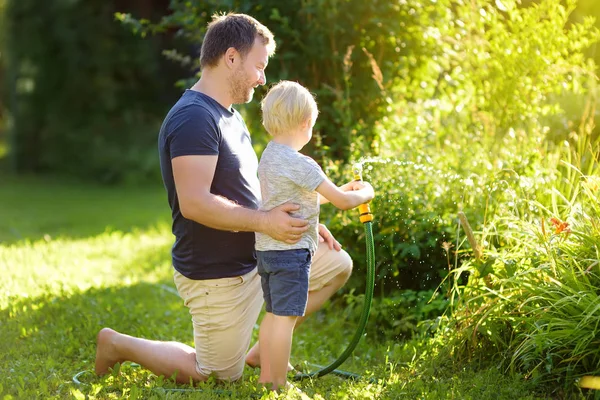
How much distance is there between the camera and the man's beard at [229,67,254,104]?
12.3ft

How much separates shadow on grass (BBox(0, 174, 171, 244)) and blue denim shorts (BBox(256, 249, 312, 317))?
5121 mm

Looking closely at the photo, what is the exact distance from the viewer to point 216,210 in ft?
11.4

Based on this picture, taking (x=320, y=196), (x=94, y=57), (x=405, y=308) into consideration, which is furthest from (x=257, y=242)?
(x=94, y=57)

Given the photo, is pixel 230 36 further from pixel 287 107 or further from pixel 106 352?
pixel 106 352

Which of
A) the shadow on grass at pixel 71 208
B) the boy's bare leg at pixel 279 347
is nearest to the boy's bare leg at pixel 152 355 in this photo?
the boy's bare leg at pixel 279 347

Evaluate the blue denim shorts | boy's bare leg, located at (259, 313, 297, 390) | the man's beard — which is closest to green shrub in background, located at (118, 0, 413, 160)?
the man's beard

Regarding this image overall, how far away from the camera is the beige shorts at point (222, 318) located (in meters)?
3.75

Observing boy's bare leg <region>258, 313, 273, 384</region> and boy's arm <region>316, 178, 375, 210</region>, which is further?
boy's bare leg <region>258, 313, 273, 384</region>

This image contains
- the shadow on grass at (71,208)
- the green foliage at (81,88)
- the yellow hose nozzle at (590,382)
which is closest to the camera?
the yellow hose nozzle at (590,382)

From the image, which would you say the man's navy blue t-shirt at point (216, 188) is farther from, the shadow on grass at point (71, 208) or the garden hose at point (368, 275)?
the shadow on grass at point (71, 208)

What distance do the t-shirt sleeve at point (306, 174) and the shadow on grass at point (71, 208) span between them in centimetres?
523

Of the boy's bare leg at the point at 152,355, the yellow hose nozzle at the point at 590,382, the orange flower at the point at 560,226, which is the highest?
the orange flower at the point at 560,226

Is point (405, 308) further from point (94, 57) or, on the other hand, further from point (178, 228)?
point (94, 57)

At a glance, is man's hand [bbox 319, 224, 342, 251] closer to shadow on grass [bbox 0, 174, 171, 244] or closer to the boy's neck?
the boy's neck
